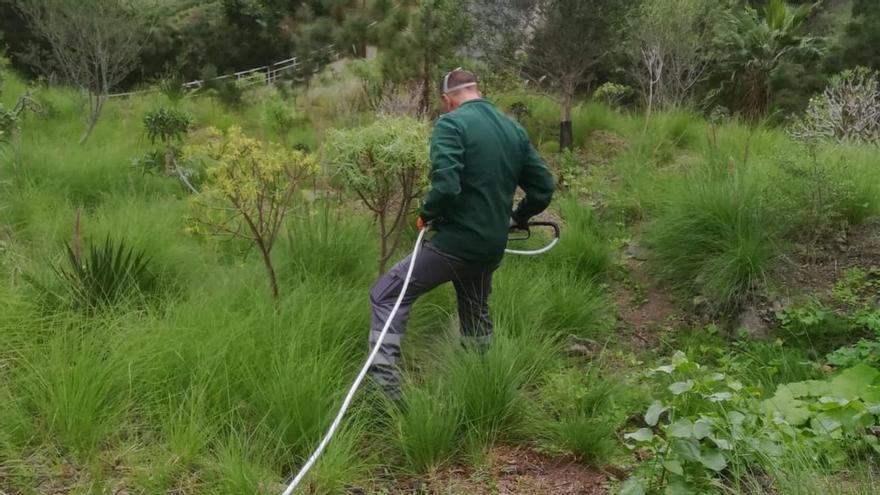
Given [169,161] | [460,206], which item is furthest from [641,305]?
[169,161]

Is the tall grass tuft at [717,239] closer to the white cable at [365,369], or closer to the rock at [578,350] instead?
the rock at [578,350]

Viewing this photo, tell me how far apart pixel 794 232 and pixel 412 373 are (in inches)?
138

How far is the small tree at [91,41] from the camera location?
461 inches

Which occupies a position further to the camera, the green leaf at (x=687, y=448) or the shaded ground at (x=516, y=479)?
the shaded ground at (x=516, y=479)

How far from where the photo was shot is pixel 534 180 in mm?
4273

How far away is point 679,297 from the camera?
582 centimetres

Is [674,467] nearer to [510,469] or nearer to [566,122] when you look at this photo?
[510,469]

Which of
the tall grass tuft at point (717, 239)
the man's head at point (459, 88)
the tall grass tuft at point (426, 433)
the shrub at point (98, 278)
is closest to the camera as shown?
the tall grass tuft at point (426, 433)

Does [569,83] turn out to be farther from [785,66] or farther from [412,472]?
[412,472]

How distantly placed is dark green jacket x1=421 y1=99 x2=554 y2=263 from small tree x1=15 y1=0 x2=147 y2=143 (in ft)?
29.9

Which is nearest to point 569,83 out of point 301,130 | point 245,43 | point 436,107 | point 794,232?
point 436,107

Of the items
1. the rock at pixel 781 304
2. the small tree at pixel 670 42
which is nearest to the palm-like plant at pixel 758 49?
the small tree at pixel 670 42

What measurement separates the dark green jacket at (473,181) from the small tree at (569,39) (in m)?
6.17

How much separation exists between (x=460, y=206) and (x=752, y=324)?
264cm
